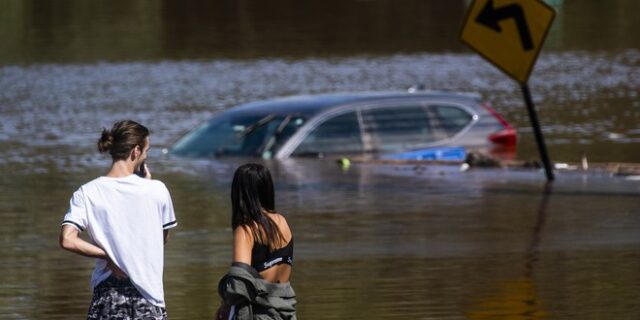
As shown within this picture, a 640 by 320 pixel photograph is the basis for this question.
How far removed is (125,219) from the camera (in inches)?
272

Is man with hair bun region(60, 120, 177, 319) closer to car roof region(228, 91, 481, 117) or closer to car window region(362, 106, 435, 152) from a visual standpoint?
car roof region(228, 91, 481, 117)

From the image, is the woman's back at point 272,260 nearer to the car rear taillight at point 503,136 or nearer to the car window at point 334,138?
the car window at point 334,138

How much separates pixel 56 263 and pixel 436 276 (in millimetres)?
2885

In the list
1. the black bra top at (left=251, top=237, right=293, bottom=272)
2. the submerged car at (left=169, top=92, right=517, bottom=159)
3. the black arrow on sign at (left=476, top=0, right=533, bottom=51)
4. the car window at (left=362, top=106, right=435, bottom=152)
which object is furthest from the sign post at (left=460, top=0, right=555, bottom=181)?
the black bra top at (left=251, top=237, right=293, bottom=272)

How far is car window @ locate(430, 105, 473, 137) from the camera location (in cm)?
2083

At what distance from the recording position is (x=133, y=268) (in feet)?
22.7

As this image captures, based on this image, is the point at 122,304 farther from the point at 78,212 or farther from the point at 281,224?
the point at 281,224

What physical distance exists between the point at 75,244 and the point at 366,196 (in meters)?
9.41

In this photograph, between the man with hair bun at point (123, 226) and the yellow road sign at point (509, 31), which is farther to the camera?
the yellow road sign at point (509, 31)

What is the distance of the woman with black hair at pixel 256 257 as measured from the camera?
6.68 metres

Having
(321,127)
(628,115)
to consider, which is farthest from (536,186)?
(628,115)

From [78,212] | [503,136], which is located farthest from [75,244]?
[503,136]

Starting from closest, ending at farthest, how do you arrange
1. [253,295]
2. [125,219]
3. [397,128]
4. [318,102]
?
1. [253,295]
2. [125,219]
3. [318,102]
4. [397,128]

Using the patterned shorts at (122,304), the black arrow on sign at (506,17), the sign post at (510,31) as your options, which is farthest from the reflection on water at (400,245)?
the patterned shorts at (122,304)
